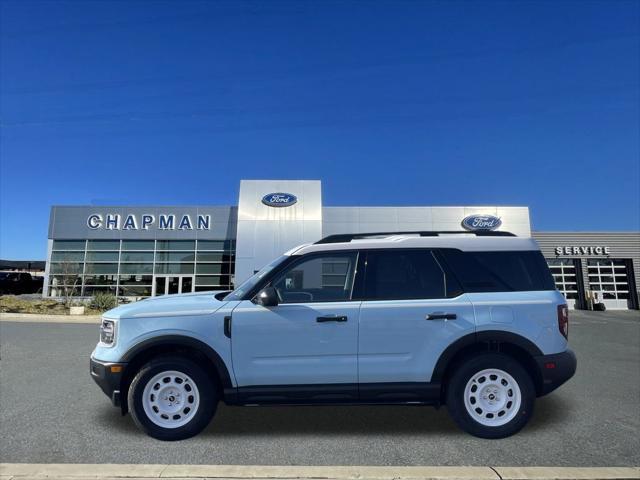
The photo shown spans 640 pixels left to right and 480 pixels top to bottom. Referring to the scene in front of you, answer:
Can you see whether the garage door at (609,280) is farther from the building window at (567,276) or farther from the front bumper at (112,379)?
the front bumper at (112,379)

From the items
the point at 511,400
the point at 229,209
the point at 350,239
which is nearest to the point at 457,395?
the point at 511,400

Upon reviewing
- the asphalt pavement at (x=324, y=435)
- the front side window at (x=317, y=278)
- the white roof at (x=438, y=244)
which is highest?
the white roof at (x=438, y=244)

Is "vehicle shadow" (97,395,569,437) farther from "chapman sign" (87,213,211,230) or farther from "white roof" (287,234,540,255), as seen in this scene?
"chapman sign" (87,213,211,230)

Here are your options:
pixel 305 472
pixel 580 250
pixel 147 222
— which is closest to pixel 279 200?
pixel 147 222

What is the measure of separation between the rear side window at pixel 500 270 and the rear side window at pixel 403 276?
22 cm

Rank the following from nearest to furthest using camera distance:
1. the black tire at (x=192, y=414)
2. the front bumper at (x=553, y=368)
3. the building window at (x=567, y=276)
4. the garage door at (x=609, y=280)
→ the black tire at (x=192, y=414) → the front bumper at (x=553, y=368) → the garage door at (x=609, y=280) → the building window at (x=567, y=276)

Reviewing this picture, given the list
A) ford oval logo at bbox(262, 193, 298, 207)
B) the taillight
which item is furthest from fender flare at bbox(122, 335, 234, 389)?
ford oval logo at bbox(262, 193, 298, 207)

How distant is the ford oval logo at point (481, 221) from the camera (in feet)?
78.3

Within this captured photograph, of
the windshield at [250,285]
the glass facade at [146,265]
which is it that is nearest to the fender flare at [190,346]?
the windshield at [250,285]

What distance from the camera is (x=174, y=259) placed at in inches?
976

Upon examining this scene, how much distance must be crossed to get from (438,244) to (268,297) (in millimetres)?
1932

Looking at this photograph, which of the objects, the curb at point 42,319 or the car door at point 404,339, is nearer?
the car door at point 404,339

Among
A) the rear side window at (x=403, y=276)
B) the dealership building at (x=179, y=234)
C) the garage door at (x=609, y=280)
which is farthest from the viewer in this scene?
the garage door at (x=609, y=280)

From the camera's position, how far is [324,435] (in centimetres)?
371
